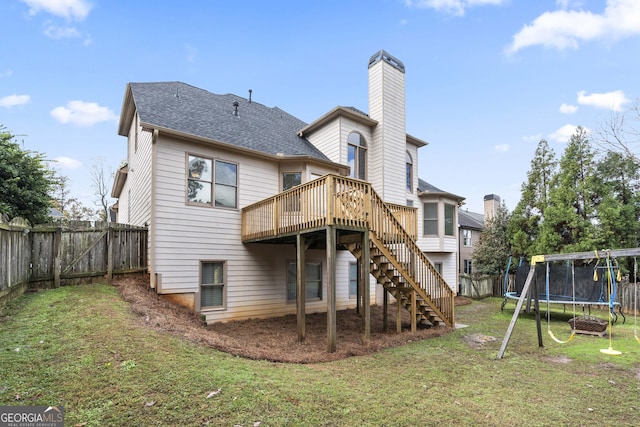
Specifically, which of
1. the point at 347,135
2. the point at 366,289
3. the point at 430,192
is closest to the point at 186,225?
the point at 366,289

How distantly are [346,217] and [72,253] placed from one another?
690 cm

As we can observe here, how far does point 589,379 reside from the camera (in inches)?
217

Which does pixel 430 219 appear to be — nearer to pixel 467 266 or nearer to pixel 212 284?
pixel 467 266

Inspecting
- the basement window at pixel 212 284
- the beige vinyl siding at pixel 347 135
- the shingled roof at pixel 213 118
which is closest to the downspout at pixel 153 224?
the shingled roof at pixel 213 118

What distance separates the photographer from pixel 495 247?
65.5ft

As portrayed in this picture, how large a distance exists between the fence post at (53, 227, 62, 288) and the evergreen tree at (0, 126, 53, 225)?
13.4 feet

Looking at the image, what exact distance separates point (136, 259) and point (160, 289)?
132cm

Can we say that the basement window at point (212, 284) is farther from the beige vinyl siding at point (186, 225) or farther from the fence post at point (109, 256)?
the fence post at point (109, 256)

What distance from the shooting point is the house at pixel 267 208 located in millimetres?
7781

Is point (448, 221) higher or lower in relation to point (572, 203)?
lower

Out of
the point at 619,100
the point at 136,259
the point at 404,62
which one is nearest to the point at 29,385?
the point at 136,259

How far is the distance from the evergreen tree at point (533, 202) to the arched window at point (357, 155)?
10477 millimetres

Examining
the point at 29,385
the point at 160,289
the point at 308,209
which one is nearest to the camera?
the point at 29,385

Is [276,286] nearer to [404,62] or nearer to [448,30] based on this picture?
[404,62]
